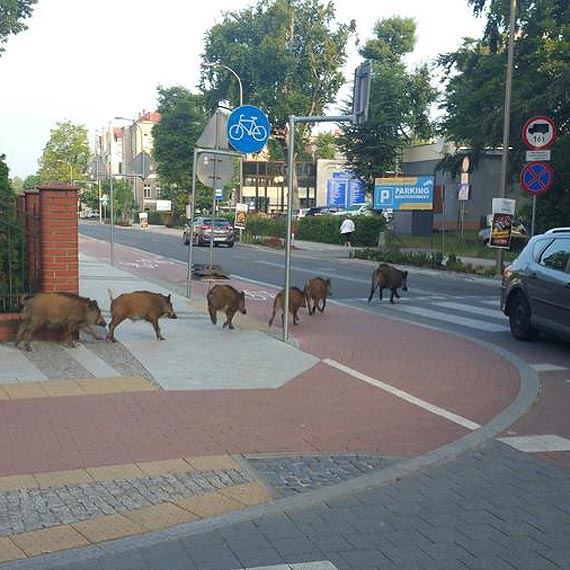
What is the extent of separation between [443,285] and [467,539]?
53.1ft

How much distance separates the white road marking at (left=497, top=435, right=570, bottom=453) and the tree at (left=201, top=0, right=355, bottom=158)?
191 feet

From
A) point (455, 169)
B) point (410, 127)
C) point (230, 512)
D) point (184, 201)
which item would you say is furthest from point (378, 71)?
point (230, 512)

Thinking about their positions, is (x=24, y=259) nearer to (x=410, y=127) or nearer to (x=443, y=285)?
(x=443, y=285)

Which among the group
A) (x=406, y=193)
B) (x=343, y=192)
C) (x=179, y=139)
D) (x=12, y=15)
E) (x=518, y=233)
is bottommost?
(x=518, y=233)

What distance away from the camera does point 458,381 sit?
27.0 feet

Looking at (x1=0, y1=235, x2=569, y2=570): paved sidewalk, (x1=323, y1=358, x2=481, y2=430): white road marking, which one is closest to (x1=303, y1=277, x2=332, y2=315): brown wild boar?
(x1=0, y1=235, x2=569, y2=570): paved sidewalk

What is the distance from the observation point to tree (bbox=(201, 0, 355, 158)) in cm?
6347

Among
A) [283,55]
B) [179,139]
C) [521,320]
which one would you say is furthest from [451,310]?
[179,139]

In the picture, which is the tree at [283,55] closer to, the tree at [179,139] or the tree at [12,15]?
the tree at [179,139]

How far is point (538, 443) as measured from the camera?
6.08 m

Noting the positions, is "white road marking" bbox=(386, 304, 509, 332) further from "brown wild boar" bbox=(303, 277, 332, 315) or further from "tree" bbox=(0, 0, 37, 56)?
"tree" bbox=(0, 0, 37, 56)

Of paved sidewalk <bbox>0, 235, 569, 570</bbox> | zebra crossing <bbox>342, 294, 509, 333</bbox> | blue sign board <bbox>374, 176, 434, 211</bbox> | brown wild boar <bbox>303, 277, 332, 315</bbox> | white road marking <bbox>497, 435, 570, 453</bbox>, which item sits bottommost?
zebra crossing <bbox>342, 294, 509, 333</bbox>

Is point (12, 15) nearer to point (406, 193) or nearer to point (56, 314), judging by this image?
point (406, 193)

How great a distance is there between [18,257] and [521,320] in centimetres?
711
